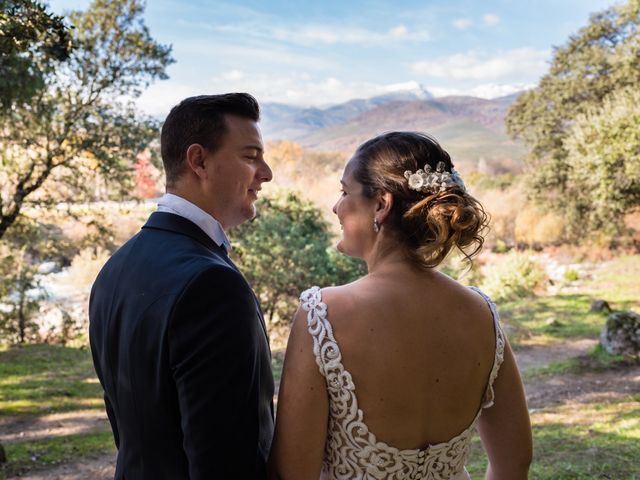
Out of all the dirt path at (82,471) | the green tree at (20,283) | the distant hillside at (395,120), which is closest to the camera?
the dirt path at (82,471)

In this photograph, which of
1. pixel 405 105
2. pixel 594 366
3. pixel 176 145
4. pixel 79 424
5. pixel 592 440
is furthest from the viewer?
pixel 405 105

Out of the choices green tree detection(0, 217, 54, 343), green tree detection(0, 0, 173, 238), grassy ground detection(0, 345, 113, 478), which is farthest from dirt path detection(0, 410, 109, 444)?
green tree detection(0, 217, 54, 343)

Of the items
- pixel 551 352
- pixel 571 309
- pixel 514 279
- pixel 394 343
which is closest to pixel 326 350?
pixel 394 343

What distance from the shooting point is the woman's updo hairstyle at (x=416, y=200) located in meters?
1.53

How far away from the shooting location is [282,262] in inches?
560

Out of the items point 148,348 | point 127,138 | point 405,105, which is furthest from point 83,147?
point 405,105

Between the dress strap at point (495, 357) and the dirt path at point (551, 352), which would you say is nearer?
the dress strap at point (495, 357)

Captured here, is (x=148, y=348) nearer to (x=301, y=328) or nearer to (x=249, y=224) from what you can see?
(x=301, y=328)

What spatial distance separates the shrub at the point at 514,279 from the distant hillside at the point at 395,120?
26534 millimetres

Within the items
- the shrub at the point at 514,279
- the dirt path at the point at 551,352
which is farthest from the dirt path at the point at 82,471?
the shrub at the point at 514,279

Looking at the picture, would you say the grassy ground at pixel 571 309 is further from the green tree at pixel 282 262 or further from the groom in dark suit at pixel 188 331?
the groom in dark suit at pixel 188 331

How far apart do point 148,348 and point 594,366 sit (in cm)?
837

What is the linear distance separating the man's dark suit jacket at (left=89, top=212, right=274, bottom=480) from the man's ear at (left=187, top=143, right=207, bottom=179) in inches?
8.6

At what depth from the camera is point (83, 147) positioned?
31.7 feet
